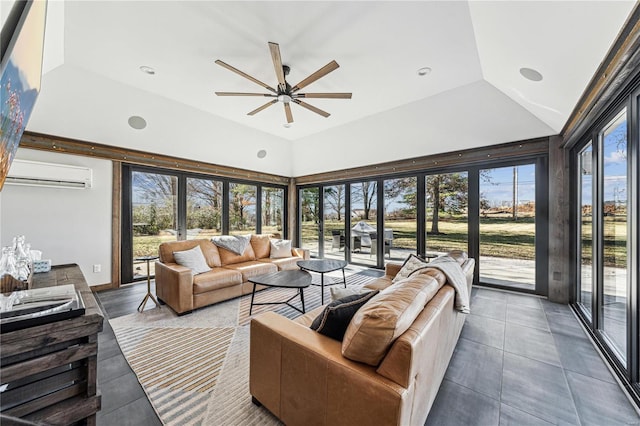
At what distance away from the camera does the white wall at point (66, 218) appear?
342 cm

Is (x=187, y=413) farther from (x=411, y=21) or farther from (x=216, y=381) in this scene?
(x=411, y=21)

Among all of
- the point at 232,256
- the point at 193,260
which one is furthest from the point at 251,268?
the point at 193,260

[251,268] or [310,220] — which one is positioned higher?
[310,220]

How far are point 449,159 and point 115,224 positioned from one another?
590cm

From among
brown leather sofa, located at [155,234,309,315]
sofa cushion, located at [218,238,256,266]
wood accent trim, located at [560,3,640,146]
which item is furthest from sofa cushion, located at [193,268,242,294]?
wood accent trim, located at [560,3,640,146]

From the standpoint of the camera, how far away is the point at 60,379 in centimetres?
102

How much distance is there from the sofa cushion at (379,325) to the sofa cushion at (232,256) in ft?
11.4

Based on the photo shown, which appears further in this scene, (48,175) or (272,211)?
(272,211)

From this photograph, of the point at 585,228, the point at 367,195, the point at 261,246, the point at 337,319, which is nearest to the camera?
the point at 337,319

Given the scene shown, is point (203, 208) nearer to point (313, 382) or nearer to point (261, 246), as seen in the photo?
point (261, 246)

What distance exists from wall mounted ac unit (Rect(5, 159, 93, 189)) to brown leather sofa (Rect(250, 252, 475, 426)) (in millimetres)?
4062

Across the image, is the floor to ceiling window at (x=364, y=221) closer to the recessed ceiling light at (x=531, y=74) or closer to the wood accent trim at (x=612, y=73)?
the recessed ceiling light at (x=531, y=74)

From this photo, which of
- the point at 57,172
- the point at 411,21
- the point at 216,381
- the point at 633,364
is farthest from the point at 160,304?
the point at 633,364

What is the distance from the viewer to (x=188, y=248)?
12.8 feet
